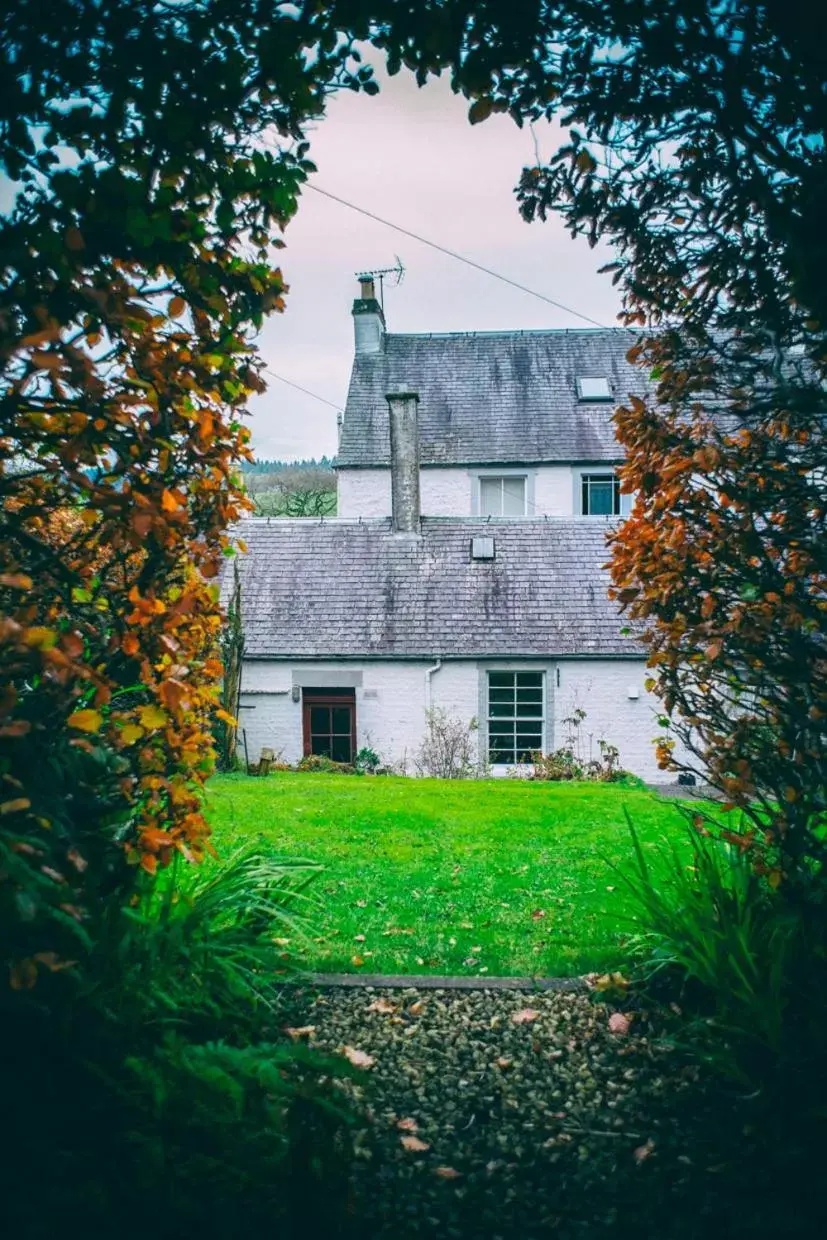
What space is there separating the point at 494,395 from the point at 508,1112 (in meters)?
23.8

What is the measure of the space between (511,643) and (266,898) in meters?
13.0

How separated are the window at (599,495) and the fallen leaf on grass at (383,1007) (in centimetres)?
2127

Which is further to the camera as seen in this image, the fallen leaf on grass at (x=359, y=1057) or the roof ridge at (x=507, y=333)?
the roof ridge at (x=507, y=333)

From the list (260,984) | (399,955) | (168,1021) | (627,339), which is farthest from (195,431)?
(627,339)

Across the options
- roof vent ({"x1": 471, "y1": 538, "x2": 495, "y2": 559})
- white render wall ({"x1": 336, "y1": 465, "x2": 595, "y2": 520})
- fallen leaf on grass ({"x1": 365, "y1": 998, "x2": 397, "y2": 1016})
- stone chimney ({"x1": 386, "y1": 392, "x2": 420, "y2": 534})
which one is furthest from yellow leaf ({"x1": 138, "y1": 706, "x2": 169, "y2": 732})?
white render wall ({"x1": 336, "y1": 465, "x2": 595, "y2": 520})

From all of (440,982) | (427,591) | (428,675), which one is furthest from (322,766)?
(440,982)

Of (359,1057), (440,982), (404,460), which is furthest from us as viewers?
(404,460)

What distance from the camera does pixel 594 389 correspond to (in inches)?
1005

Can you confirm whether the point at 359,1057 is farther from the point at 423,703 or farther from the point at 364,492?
the point at 364,492

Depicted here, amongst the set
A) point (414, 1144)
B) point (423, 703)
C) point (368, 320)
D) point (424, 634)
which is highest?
point (368, 320)

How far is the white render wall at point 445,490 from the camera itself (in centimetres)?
2434

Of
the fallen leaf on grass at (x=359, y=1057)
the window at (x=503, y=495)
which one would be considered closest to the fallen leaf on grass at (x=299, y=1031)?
the fallen leaf on grass at (x=359, y=1057)

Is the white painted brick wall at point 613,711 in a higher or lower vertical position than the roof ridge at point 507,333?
lower

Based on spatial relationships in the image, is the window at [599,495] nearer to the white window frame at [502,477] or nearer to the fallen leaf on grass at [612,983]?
the white window frame at [502,477]
